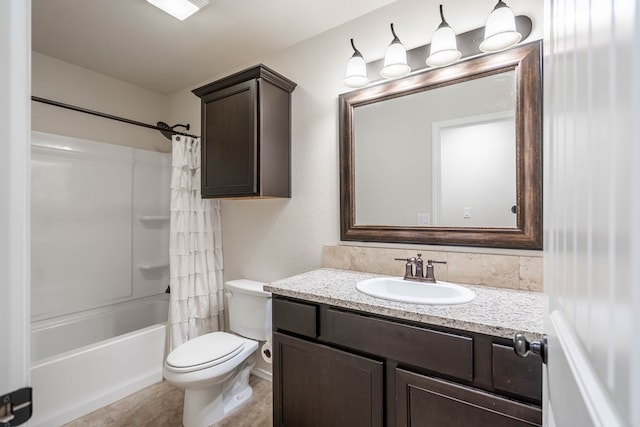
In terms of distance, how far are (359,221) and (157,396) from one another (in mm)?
1831

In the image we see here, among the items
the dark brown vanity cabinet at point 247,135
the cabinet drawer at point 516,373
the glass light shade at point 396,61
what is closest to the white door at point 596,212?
the cabinet drawer at point 516,373

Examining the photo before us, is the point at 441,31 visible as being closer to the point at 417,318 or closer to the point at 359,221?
the point at 359,221

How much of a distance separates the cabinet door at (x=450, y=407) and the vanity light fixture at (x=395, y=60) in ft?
4.73

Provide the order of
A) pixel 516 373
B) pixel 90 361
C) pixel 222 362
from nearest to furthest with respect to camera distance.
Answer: pixel 516 373 → pixel 222 362 → pixel 90 361

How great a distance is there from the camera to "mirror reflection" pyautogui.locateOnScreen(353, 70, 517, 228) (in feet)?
4.66

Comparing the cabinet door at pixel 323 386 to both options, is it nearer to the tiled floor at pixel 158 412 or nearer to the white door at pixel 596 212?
the tiled floor at pixel 158 412

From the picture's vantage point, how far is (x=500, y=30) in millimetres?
1312

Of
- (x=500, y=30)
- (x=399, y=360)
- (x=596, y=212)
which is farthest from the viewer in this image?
(x=500, y=30)

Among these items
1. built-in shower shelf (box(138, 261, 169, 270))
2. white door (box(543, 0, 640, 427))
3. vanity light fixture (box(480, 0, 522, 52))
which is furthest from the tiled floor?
vanity light fixture (box(480, 0, 522, 52))

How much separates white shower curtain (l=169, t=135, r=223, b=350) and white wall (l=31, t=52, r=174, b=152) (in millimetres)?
891

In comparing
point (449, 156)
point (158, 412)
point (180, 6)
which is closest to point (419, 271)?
point (449, 156)

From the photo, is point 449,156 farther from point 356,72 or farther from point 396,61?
point 356,72

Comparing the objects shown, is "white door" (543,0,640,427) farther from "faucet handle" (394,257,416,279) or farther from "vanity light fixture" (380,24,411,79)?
"vanity light fixture" (380,24,411,79)

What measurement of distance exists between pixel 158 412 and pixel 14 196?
78.1 inches
